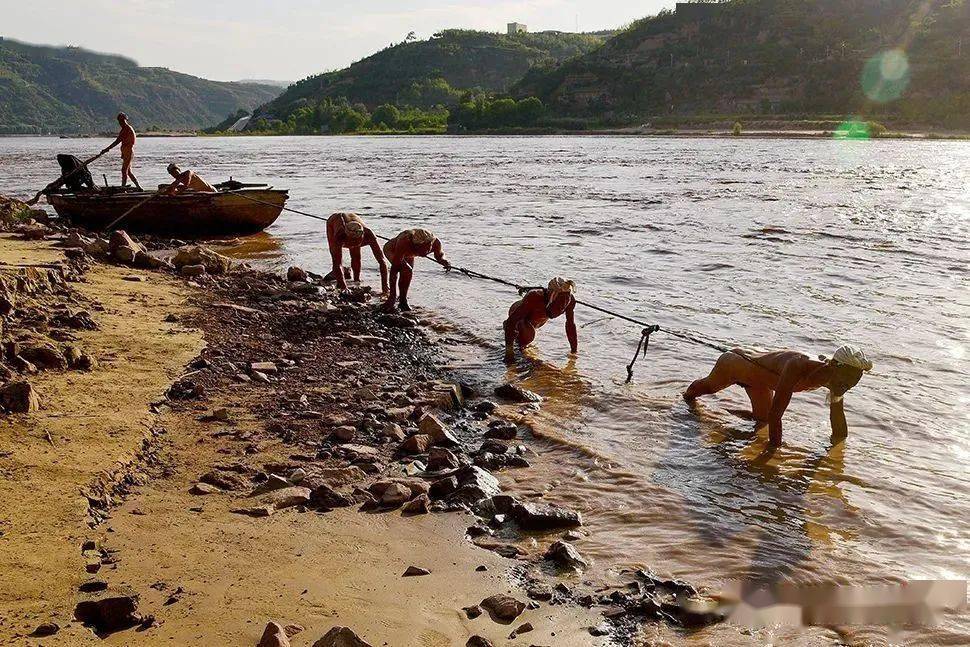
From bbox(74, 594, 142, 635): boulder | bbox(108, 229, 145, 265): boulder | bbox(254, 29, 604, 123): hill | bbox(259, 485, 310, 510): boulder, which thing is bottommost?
bbox(259, 485, 310, 510): boulder

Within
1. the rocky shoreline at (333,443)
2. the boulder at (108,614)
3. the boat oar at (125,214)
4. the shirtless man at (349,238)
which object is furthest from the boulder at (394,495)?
the boat oar at (125,214)

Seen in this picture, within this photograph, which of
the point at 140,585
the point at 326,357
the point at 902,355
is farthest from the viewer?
the point at 902,355

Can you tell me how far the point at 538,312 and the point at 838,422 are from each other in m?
3.40

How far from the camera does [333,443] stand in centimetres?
616

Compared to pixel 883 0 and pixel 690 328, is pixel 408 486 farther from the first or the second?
pixel 883 0

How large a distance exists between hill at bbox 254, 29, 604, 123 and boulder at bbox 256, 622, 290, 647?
152475mm

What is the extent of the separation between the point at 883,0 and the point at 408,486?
131 meters

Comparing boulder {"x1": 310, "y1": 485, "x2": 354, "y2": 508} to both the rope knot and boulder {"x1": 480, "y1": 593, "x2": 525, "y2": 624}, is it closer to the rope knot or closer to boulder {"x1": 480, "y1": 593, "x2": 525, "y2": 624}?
boulder {"x1": 480, "y1": 593, "x2": 525, "y2": 624}

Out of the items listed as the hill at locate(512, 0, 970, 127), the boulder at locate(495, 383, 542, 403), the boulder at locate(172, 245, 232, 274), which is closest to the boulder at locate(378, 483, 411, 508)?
the boulder at locate(495, 383, 542, 403)

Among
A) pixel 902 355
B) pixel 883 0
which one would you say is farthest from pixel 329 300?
pixel 883 0

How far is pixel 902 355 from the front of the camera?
30.9 ft

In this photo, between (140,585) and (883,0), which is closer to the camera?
(140,585)

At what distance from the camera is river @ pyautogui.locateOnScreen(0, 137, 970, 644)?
5152 mm

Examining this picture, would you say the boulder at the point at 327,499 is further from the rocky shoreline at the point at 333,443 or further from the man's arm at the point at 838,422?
the man's arm at the point at 838,422
